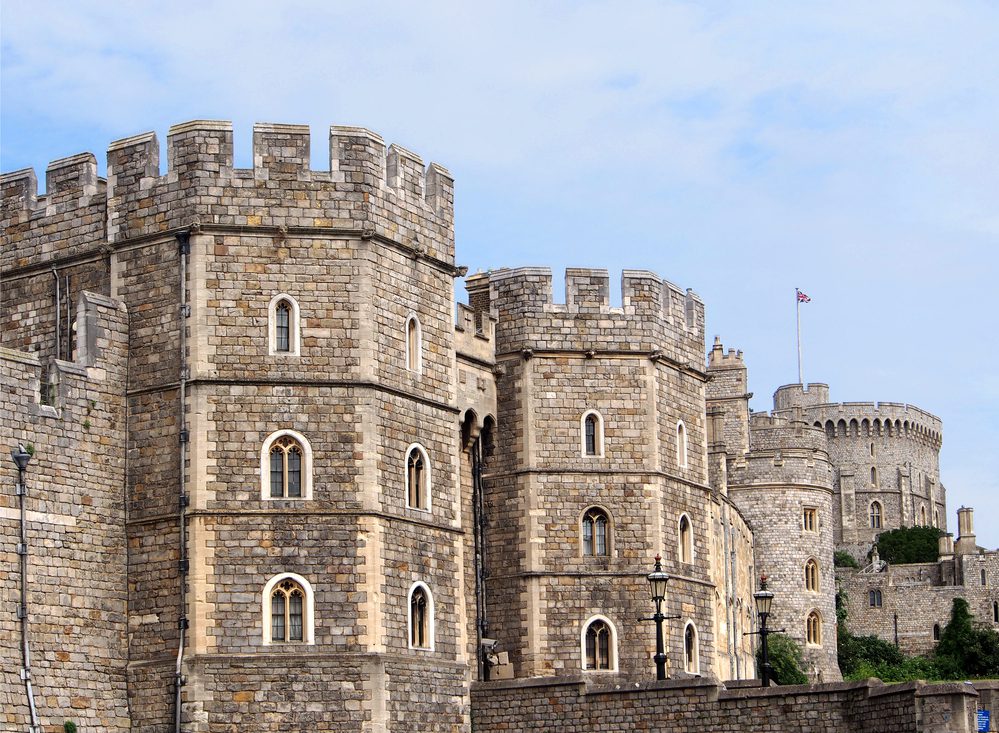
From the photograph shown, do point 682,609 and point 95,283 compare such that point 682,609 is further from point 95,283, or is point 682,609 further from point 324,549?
point 95,283

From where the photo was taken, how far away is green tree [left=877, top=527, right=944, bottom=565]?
10588 centimetres

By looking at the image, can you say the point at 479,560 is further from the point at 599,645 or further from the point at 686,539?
the point at 686,539

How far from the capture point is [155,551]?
107 ft

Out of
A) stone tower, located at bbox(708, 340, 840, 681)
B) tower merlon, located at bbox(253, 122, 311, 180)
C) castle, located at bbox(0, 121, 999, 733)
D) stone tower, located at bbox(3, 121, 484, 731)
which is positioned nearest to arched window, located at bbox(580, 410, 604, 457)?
castle, located at bbox(0, 121, 999, 733)

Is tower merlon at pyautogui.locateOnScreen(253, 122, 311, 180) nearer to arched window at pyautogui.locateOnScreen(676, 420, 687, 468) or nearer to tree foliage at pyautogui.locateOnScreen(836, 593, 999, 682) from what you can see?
arched window at pyautogui.locateOnScreen(676, 420, 687, 468)

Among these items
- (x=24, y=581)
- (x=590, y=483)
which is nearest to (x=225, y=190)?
(x=24, y=581)

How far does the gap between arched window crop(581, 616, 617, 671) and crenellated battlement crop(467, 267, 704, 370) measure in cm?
562

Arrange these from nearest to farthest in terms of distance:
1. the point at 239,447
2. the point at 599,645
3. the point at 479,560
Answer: the point at 239,447
the point at 599,645
the point at 479,560

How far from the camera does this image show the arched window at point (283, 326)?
33156 millimetres

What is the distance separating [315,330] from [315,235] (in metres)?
1.66

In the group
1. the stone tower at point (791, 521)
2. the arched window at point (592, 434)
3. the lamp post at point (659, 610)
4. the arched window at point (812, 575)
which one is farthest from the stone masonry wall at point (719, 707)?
the arched window at point (812, 575)

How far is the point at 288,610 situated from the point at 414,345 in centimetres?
546

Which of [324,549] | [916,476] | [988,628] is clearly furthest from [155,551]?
[916,476]

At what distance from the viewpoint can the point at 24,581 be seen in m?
30.9
